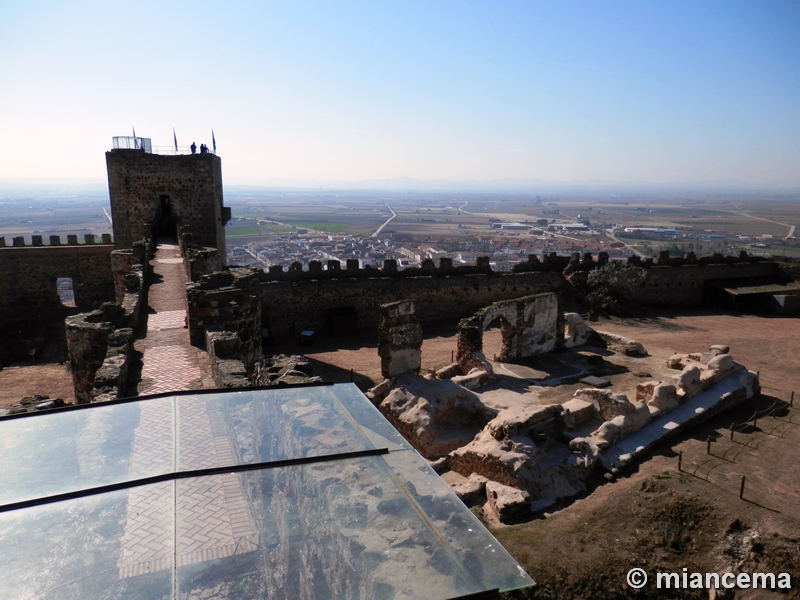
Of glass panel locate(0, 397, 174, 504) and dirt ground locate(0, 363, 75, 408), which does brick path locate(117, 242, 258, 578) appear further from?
dirt ground locate(0, 363, 75, 408)

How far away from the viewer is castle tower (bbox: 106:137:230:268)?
17.7 m

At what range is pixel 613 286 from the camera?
23.2 metres

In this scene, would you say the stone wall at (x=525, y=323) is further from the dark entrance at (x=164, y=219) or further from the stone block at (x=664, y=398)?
the dark entrance at (x=164, y=219)

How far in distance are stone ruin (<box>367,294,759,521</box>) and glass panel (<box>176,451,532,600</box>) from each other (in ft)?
21.5

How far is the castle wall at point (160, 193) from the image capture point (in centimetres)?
1772

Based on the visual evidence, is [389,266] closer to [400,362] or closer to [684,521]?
[400,362]

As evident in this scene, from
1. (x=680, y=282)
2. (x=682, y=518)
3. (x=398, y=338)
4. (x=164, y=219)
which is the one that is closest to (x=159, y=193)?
(x=164, y=219)

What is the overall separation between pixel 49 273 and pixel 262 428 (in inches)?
779

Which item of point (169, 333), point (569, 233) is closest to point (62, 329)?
point (169, 333)

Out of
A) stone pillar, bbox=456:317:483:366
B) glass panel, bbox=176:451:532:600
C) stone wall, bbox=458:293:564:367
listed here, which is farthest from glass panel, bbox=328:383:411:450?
stone wall, bbox=458:293:564:367

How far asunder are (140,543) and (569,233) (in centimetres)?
8916

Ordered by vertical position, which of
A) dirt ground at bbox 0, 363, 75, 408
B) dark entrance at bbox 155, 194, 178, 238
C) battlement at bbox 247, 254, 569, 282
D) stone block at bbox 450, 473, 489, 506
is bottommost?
stone block at bbox 450, 473, 489, 506

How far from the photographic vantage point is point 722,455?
1034cm

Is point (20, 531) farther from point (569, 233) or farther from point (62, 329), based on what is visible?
point (569, 233)
